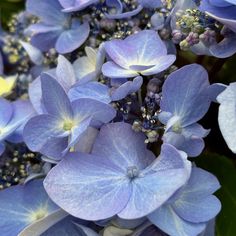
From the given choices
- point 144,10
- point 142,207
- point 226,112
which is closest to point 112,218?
point 142,207

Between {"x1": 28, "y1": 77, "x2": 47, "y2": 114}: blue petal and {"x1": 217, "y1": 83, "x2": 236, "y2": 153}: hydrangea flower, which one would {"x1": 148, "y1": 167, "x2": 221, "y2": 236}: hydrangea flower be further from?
{"x1": 28, "y1": 77, "x2": 47, "y2": 114}: blue petal

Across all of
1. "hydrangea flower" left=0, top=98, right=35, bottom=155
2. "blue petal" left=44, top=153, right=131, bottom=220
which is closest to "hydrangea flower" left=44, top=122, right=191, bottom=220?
"blue petal" left=44, top=153, right=131, bottom=220

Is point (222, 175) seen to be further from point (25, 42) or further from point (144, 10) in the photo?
point (25, 42)

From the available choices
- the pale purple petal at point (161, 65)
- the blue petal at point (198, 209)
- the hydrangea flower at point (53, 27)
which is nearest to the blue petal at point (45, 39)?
the hydrangea flower at point (53, 27)

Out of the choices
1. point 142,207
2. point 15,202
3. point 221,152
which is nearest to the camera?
point 142,207

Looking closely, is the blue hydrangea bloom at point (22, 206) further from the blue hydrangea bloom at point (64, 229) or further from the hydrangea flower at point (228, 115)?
the hydrangea flower at point (228, 115)

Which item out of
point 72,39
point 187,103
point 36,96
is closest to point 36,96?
point 36,96
